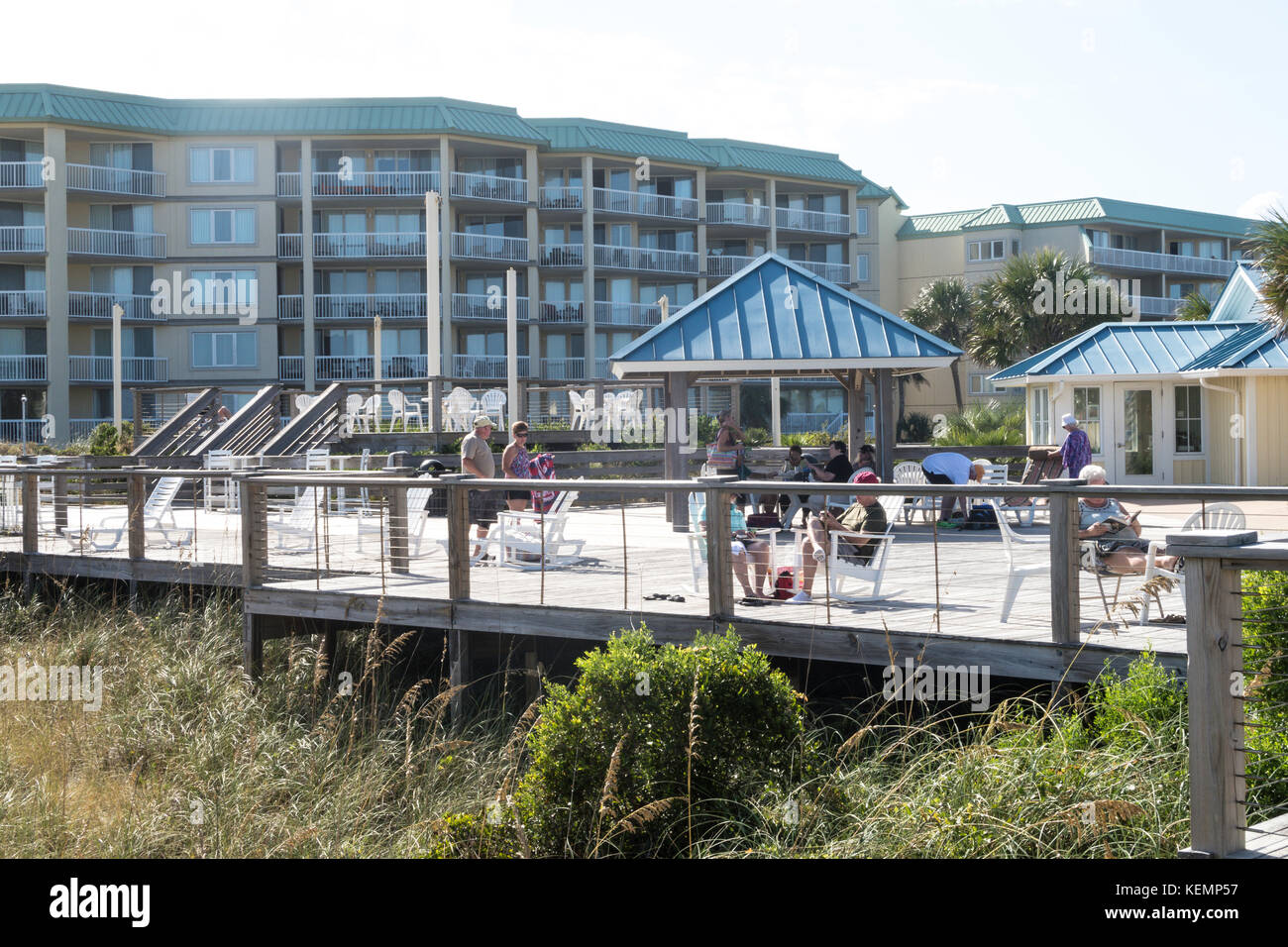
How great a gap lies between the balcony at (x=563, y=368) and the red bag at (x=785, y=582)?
41141 millimetres

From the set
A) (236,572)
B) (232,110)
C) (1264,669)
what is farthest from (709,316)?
(232,110)

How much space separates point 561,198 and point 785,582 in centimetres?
4289

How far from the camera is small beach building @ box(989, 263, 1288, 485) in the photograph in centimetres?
2561

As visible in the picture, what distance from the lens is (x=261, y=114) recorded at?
4669 centimetres

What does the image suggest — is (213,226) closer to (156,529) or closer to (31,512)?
(31,512)

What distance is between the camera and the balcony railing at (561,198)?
50.9m

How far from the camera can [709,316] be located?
17766 millimetres

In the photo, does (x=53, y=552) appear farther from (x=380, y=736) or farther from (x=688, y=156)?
(x=688, y=156)

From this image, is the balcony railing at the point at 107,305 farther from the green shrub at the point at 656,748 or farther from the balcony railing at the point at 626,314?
the green shrub at the point at 656,748

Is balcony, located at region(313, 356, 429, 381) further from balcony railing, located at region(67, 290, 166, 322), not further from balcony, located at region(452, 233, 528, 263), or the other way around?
balcony railing, located at region(67, 290, 166, 322)

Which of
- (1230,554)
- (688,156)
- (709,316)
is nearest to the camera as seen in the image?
(1230,554)

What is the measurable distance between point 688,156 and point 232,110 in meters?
17.7
